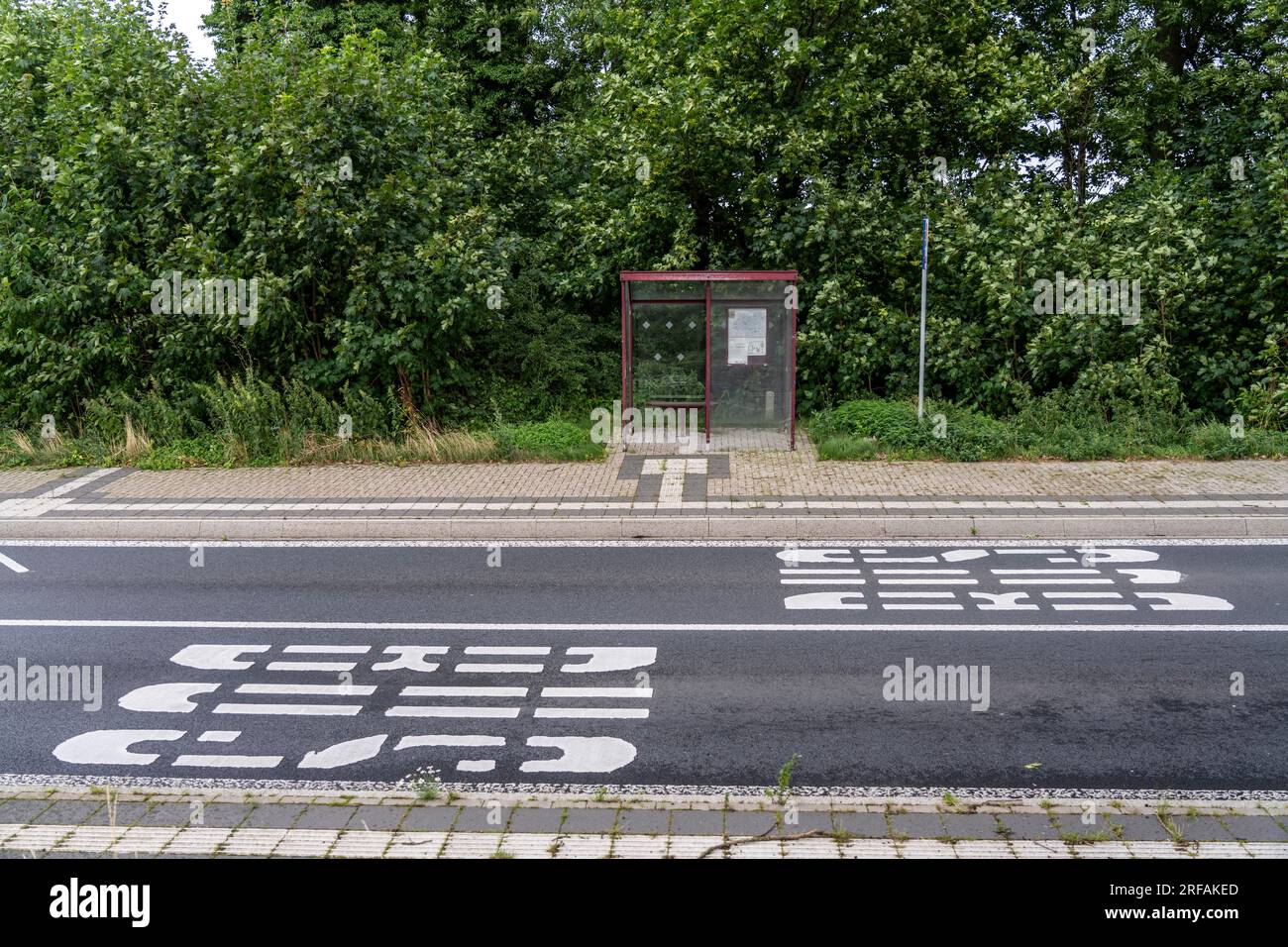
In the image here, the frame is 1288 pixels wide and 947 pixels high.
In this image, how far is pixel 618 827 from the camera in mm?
4941

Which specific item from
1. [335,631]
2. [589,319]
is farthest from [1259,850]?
[589,319]

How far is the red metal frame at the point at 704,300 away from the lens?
Result: 49.0 feet

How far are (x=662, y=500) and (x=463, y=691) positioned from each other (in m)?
5.44

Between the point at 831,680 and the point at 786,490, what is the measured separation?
5516 mm

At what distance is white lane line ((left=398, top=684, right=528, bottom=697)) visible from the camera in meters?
6.85

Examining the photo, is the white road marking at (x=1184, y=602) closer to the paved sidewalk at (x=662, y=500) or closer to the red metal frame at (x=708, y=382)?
the paved sidewalk at (x=662, y=500)

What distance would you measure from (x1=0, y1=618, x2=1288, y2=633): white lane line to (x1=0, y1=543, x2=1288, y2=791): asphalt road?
3 centimetres

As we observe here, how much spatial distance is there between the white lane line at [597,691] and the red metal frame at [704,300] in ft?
27.3

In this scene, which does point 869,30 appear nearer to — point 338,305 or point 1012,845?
point 338,305

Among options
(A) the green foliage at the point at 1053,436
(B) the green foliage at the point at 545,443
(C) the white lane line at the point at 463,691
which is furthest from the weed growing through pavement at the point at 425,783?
(A) the green foliage at the point at 1053,436

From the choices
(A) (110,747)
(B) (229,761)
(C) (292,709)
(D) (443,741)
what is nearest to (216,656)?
(C) (292,709)

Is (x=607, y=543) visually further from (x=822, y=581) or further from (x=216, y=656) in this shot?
(x=216, y=656)

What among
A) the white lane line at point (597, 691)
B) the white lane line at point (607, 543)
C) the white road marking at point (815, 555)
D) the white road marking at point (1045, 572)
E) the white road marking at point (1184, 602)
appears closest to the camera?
the white lane line at point (597, 691)

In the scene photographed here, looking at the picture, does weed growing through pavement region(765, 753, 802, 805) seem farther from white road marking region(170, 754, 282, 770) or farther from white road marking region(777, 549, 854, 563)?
white road marking region(777, 549, 854, 563)
